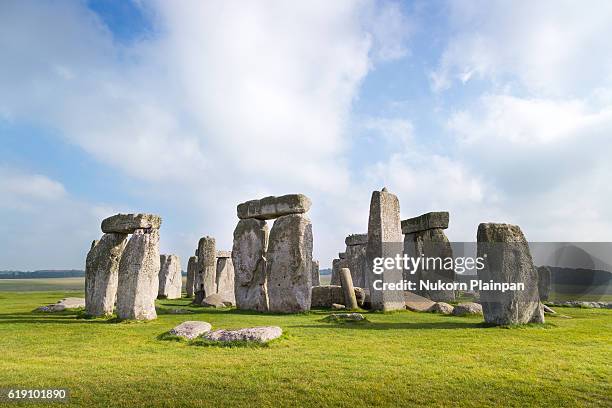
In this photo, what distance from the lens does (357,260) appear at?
2684cm

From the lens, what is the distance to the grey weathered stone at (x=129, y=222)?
478 inches

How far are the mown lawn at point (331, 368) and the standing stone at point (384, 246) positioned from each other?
432 cm

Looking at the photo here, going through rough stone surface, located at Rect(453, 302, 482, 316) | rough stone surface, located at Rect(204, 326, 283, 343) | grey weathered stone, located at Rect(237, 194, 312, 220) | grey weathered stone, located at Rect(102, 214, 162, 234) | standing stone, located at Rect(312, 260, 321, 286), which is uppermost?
grey weathered stone, located at Rect(237, 194, 312, 220)

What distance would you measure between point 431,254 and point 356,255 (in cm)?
662

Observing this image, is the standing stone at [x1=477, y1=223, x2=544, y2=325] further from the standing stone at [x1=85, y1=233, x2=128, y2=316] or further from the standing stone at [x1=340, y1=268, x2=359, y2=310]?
the standing stone at [x1=85, y1=233, x2=128, y2=316]

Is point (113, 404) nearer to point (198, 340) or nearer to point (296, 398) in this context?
point (296, 398)

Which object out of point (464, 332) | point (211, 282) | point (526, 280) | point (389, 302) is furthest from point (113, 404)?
point (211, 282)

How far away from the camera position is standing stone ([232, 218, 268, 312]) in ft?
49.9

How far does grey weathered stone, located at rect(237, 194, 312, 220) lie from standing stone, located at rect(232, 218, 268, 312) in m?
0.32

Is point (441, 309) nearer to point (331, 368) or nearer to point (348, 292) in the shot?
point (348, 292)

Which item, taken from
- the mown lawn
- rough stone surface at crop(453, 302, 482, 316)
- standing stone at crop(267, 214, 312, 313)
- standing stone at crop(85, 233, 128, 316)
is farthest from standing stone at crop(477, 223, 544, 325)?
standing stone at crop(85, 233, 128, 316)

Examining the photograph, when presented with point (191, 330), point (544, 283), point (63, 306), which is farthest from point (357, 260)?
point (191, 330)

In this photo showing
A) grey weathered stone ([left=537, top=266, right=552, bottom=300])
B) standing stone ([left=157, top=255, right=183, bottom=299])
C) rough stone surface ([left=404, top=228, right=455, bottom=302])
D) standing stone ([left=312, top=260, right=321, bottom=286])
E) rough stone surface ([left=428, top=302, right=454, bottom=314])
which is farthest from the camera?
standing stone ([left=312, top=260, right=321, bottom=286])

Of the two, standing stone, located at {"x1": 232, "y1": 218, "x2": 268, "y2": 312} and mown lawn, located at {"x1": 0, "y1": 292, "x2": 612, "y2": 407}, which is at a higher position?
standing stone, located at {"x1": 232, "y1": 218, "x2": 268, "y2": 312}
